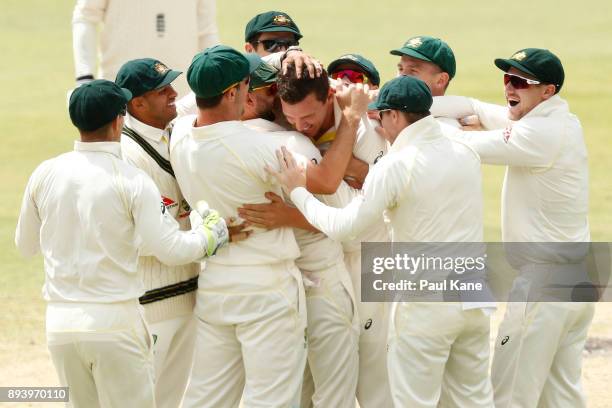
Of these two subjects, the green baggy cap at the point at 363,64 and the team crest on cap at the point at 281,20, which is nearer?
the green baggy cap at the point at 363,64

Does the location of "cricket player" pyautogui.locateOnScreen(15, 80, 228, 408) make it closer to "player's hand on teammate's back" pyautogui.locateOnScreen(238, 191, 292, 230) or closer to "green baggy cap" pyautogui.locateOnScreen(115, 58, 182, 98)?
"player's hand on teammate's back" pyautogui.locateOnScreen(238, 191, 292, 230)

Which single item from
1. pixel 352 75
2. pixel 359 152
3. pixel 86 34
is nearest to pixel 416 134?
pixel 359 152

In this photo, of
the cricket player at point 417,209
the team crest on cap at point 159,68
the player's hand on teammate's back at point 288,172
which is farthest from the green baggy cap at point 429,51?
the team crest on cap at point 159,68

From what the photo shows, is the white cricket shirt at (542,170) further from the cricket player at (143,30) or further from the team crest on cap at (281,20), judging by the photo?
the cricket player at (143,30)

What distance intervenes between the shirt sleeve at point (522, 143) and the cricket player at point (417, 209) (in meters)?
0.43

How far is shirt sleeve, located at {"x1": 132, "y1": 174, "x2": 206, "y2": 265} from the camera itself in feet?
16.7

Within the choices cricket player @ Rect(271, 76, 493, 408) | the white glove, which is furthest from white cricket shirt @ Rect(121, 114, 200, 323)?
cricket player @ Rect(271, 76, 493, 408)

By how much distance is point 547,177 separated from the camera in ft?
19.5

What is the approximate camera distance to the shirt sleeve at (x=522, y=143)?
19.2ft

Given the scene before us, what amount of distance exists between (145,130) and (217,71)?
63cm

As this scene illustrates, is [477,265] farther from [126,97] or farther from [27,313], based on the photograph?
[27,313]

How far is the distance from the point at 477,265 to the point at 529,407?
3.25 ft

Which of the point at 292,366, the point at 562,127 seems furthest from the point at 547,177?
the point at 292,366

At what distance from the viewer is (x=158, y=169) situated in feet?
18.8
